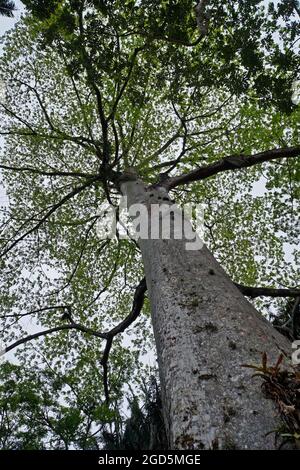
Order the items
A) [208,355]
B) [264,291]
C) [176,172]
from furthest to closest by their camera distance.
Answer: [176,172]
[264,291]
[208,355]

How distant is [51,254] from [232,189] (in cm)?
505

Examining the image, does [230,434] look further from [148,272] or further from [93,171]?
[93,171]

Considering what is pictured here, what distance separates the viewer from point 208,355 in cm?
195

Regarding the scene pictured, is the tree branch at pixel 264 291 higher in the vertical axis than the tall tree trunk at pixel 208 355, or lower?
higher

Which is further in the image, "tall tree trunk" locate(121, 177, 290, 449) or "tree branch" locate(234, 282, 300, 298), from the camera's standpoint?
"tree branch" locate(234, 282, 300, 298)

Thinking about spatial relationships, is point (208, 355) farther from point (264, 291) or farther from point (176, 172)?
point (176, 172)

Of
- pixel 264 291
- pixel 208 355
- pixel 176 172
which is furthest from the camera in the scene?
pixel 176 172

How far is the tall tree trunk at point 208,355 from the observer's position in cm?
153

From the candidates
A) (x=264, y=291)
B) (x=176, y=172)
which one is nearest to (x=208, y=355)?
(x=264, y=291)

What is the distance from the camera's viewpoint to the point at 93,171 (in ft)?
34.2

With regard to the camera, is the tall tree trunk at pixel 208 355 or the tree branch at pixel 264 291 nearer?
the tall tree trunk at pixel 208 355

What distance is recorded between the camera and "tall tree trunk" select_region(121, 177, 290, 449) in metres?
1.53

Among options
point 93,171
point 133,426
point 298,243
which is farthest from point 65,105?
point 133,426

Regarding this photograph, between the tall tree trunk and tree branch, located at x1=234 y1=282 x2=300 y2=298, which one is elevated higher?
tree branch, located at x1=234 y1=282 x2=300 y2=298
